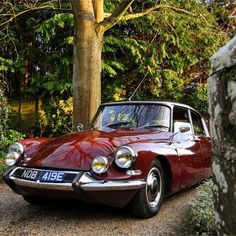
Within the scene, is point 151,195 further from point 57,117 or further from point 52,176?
point 57,117

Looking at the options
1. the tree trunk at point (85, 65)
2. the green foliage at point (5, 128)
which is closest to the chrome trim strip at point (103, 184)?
the tree trunk at point (85, 65)

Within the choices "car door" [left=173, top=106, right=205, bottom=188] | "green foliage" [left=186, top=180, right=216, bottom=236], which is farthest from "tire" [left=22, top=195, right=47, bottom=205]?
"green foliage" [left=186, top=180, right=216, bottom=236]

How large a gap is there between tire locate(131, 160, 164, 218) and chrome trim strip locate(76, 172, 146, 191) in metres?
0.22

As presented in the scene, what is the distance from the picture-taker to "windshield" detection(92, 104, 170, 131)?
6.03 m

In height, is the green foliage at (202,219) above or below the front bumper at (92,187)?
below

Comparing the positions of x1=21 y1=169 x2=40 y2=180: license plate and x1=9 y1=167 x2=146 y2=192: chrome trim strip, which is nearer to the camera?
x1=9 y1=167 x2=146 y2=192: chrome trim strip

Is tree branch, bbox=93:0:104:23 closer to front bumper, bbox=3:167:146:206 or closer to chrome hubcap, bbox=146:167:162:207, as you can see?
chrome hubcap, bbox=146:167:162:207

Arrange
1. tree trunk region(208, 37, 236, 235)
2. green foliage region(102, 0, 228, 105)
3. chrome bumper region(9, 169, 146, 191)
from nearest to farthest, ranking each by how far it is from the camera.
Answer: tree trunk region(208, 37, 236, 235), chrome bumper region(9, 169, 146, 191), green foliage region(102, 0, 228, 105)

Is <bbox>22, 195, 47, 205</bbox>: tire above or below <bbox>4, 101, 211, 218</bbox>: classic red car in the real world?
below

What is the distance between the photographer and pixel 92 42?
9047 millimetres

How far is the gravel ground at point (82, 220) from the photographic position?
14.8 feet

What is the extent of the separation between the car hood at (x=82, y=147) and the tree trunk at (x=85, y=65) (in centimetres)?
332

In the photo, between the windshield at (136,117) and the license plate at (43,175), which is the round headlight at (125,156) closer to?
the license plate at (43,175)

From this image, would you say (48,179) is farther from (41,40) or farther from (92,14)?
(41,40)
